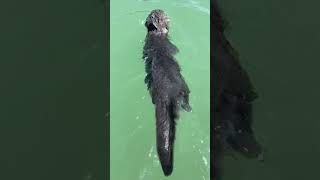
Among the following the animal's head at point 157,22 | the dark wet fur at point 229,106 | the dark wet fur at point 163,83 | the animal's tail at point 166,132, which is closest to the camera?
the animal's tail at point 166,132

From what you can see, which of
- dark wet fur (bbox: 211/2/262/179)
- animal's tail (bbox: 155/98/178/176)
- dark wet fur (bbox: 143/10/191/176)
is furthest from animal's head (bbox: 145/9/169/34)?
animal's tail (bbox: 155/98/178/176)

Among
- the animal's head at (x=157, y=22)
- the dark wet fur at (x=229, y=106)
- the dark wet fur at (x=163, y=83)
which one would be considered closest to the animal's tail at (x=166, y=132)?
the dark wet fur at (x=163, y=83)

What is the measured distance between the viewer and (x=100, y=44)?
13.5m

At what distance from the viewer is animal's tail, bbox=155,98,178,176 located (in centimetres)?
1159

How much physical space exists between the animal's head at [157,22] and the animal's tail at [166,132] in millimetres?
1822

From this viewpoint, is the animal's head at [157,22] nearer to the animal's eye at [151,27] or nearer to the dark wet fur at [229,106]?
the animal's eye at [151,27]

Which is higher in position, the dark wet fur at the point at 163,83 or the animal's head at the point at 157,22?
the animal's head at the point at 157,22

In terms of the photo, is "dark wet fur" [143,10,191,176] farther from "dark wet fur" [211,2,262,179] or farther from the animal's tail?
"dark wet fur" [211,2,262,179]

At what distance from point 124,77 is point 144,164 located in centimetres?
197

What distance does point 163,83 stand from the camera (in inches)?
486

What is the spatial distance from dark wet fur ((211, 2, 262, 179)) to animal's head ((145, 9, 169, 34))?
92 centimetres

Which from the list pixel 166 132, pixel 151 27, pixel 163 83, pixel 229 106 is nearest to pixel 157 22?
pixel 151 27

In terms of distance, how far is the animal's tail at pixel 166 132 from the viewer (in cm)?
1159

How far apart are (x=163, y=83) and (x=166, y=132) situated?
982mm
